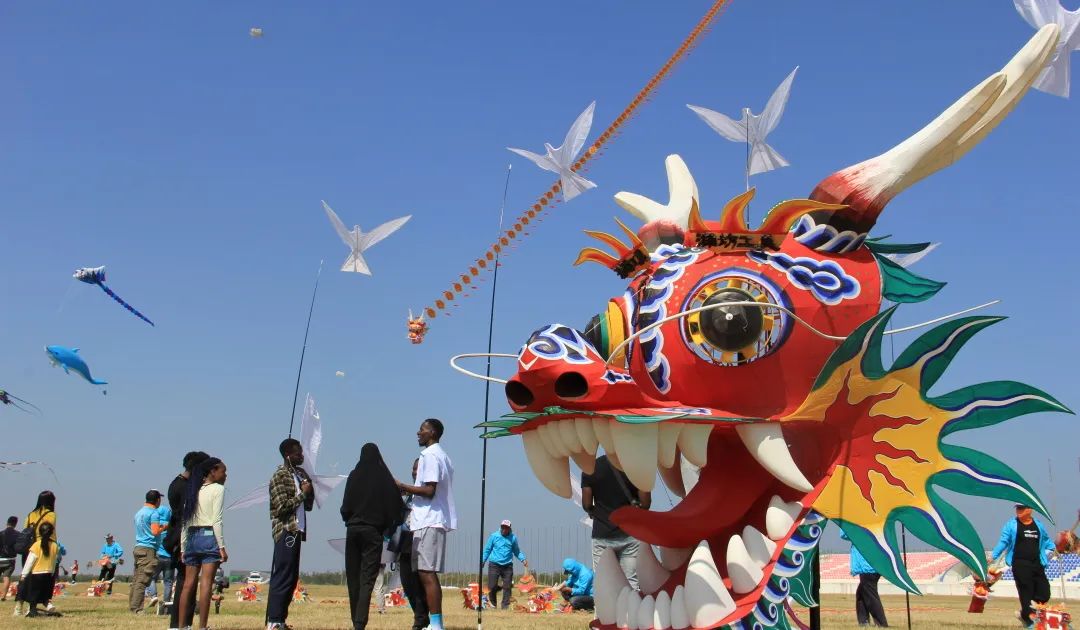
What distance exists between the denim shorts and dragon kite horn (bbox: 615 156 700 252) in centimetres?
442

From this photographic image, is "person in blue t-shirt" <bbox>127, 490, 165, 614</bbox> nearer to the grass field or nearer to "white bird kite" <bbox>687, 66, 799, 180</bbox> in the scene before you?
the grass field

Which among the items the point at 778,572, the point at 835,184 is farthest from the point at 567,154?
the point at 778,572

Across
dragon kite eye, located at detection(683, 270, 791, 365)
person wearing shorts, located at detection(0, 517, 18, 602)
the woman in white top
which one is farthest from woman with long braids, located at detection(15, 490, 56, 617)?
dragon kite eye, located at detection(683, 270, 791, 365)

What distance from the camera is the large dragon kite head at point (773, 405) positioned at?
5.30 m

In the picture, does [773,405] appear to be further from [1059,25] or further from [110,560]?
[110,560]

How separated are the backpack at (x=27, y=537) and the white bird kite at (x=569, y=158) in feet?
25.6

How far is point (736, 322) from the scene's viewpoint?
5664 mm

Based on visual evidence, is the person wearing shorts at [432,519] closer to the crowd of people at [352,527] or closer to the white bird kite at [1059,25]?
the crowd of people at [352,527]

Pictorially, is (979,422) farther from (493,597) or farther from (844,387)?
(493,597)

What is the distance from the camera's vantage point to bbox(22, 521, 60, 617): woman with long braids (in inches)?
452

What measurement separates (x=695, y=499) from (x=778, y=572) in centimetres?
62

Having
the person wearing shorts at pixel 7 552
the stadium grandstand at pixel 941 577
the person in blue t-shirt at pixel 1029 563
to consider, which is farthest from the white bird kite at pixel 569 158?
the stadium grandstand at pixel 941 577

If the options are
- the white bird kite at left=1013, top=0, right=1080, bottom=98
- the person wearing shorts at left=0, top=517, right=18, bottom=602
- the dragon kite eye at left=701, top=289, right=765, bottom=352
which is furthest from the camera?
the person wearing shorts at left=0, top=517, right=18, bottom=602

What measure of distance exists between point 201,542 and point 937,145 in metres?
6.41
